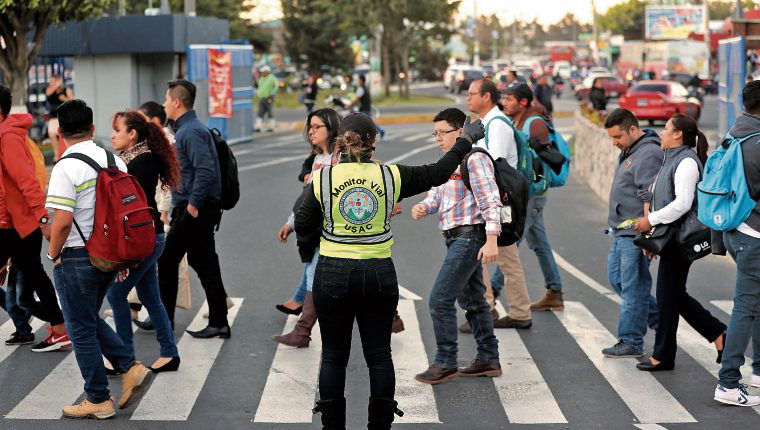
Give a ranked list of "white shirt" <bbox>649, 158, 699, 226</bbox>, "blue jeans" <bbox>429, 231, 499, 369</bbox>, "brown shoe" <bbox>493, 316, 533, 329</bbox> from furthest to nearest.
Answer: "brown shoe" <bbox>493, 316, 533, 329</bbox>
"white shirt" <bbox>649, 158, 699, 226</bbox>
"blue jeans" <bbox>429, 231, 499, 369</bbox>

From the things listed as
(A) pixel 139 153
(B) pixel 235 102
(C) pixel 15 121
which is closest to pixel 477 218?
(A) pixel 139 153

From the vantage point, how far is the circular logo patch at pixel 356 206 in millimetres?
5715

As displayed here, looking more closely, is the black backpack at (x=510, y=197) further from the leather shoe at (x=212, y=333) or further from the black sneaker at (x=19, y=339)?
the black sneaker at (x=19, y=339)

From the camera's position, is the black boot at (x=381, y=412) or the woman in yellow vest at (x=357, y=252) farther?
the black boot at (x=381, y=412)

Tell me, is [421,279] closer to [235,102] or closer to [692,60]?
[235,102]

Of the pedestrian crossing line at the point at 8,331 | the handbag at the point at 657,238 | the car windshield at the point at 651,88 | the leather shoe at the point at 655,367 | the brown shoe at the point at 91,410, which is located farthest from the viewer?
the car windshield at the point at 651,88

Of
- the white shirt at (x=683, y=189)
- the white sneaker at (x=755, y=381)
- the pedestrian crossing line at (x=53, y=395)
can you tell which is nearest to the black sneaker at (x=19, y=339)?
the pedestrian crossing line at (x=53, y=395)

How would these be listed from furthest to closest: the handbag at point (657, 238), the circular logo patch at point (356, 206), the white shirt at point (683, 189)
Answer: the handbag at point (657, 238)
the white shirt at point (683, 189)
the circular logo patch at point (356, 206)

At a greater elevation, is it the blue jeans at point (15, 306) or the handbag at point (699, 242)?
the handbag at point (699, 242)

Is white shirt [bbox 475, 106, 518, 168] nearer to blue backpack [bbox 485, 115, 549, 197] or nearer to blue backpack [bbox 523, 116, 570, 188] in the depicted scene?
blue backpack [bbox 485, 115, 549, 197]

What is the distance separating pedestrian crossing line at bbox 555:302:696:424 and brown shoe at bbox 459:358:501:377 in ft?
2.40

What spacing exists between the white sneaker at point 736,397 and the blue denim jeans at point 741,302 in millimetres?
32

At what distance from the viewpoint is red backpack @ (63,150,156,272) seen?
6.56 m

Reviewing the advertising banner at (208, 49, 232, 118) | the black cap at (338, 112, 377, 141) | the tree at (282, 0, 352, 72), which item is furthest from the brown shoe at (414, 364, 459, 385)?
the tree at (282, 0, 352, 72)
